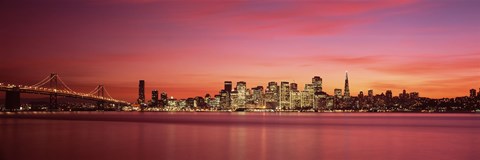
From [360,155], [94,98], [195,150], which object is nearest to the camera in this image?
[360,155]

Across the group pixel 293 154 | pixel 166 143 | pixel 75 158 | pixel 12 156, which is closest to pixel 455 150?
pixel 293 154

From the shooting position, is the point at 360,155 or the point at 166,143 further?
the point at 166,143

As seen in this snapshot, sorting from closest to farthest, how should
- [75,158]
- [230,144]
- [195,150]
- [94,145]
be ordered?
1. [75,158]
2. [195,150]
3. [94,145]
4. [230,144]

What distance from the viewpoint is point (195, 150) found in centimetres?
3084

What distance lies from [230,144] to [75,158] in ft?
40.3

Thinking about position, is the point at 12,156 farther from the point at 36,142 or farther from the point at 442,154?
the point at 442,154

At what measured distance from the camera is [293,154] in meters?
29.2

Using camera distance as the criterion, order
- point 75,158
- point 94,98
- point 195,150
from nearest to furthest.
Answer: point 75,158 < point 195,150 < point 94,98

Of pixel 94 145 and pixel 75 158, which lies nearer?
pixel 75 158

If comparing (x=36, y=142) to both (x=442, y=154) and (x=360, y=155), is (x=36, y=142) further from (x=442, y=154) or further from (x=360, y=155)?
(x=442, y=154)

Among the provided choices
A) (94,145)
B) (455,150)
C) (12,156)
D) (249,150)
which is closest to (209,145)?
(249,150)

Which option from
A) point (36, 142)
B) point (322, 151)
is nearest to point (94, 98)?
point (36, 142)

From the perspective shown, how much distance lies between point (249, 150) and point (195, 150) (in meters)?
3.20

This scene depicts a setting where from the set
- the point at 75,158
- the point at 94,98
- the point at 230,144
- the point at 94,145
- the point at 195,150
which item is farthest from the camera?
the point at 94,98
